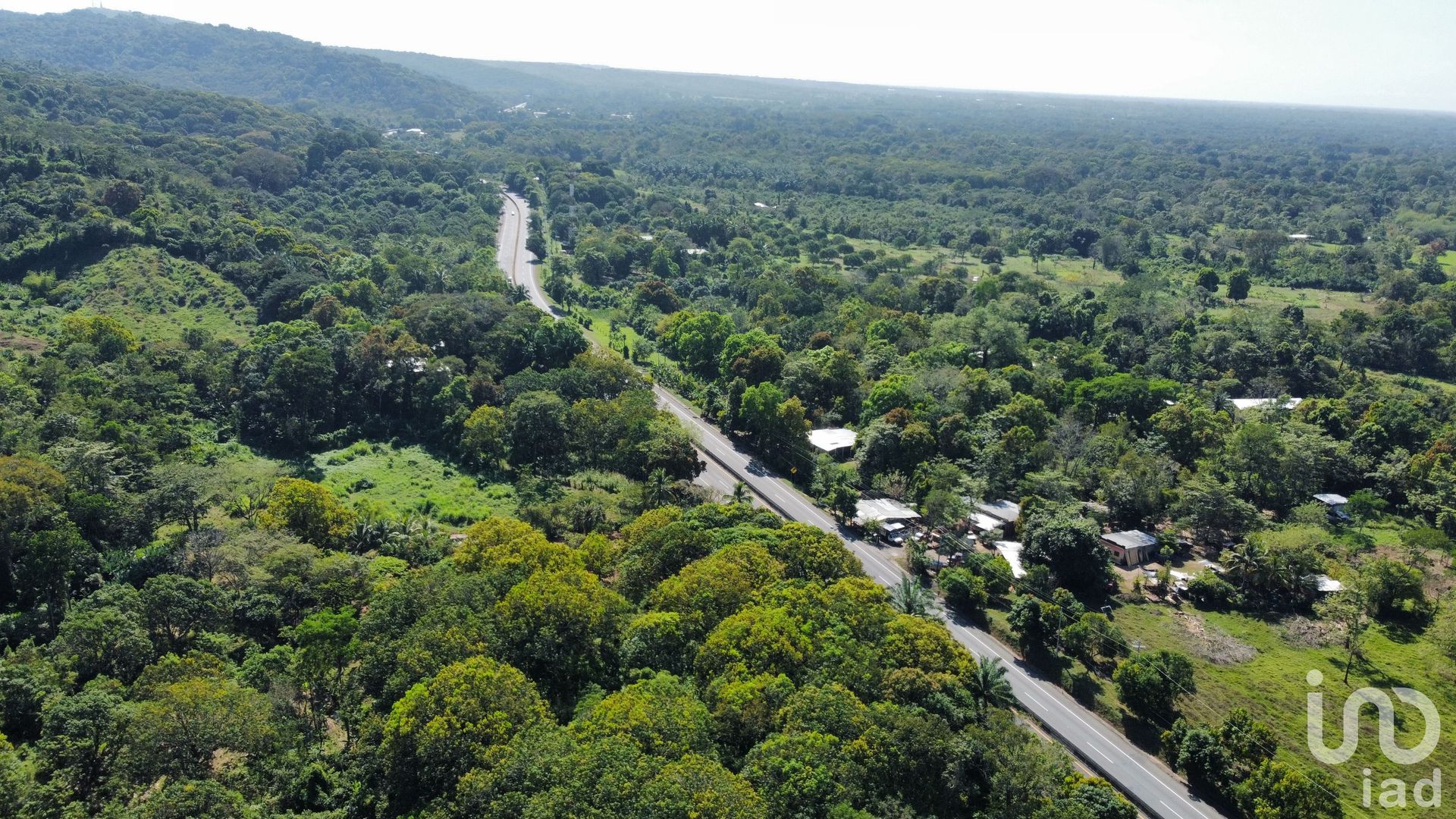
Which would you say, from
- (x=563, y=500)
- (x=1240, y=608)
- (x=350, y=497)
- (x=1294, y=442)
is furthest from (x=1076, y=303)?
(x=350, y=497)

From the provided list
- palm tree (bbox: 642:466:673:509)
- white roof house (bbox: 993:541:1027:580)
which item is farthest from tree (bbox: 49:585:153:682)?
white roof house (bbox: 993:541:1027:580)

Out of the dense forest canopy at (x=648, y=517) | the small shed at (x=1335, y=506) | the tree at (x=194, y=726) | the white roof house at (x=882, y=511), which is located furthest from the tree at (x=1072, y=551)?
the tree at (x=194, y=726)

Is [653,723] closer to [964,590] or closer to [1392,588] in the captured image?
[964,590]

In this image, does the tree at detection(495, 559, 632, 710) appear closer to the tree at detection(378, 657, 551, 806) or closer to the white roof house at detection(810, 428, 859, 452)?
the tree at detection(378, 657, 551, 806)

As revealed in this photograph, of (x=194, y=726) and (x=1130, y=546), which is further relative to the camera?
(x=1130, y=546)

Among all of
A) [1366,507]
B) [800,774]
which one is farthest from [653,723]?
[1366,507]
